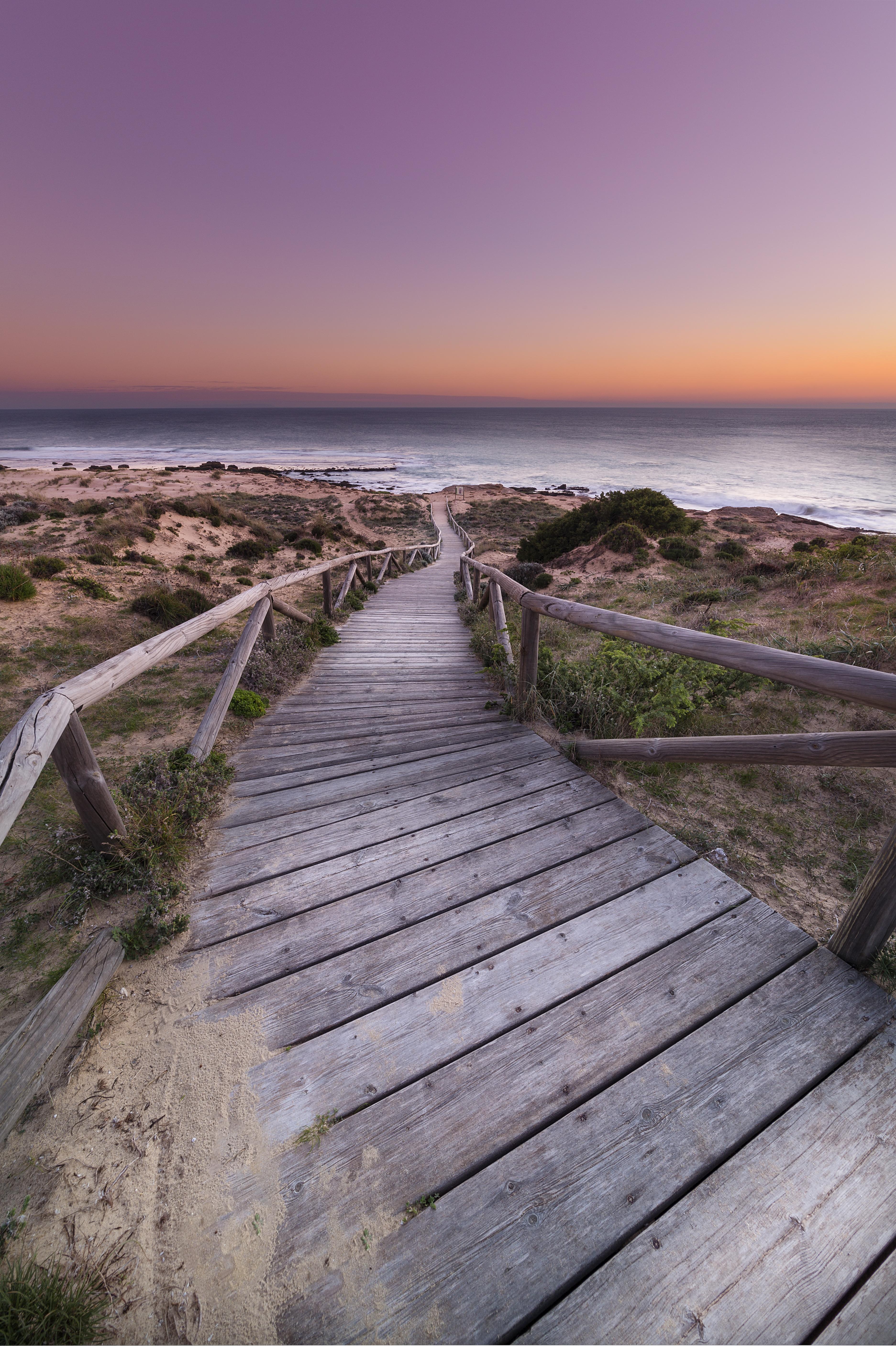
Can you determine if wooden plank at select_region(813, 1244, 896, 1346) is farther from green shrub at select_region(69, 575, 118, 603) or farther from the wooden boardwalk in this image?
green shrub at select_region(69, 575, 118, 603)

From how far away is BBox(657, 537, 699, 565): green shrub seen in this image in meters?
13.9

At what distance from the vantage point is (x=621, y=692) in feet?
13.8

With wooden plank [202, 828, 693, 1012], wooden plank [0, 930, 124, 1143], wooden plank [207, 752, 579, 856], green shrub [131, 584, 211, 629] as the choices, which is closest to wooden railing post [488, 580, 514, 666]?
wooden plank [207, 752, 579, 856]

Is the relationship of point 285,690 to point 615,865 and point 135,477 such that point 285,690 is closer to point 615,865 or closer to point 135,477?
point 615,865

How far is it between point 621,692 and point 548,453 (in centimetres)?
7885

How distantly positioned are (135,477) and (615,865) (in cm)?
3695

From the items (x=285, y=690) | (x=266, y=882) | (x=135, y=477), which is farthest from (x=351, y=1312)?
(x=135, y=477)

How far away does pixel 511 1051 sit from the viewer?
183cm

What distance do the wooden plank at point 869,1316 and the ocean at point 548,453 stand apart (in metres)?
34.7

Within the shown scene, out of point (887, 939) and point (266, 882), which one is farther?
point (266, 882)

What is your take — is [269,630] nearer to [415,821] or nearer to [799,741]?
[415,821]

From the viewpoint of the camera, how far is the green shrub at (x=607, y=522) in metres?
16.9

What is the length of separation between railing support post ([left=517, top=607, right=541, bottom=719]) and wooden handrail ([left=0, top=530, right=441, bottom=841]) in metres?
2.25

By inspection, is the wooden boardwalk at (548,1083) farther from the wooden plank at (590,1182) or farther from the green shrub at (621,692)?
the green shrub at (621,692)
